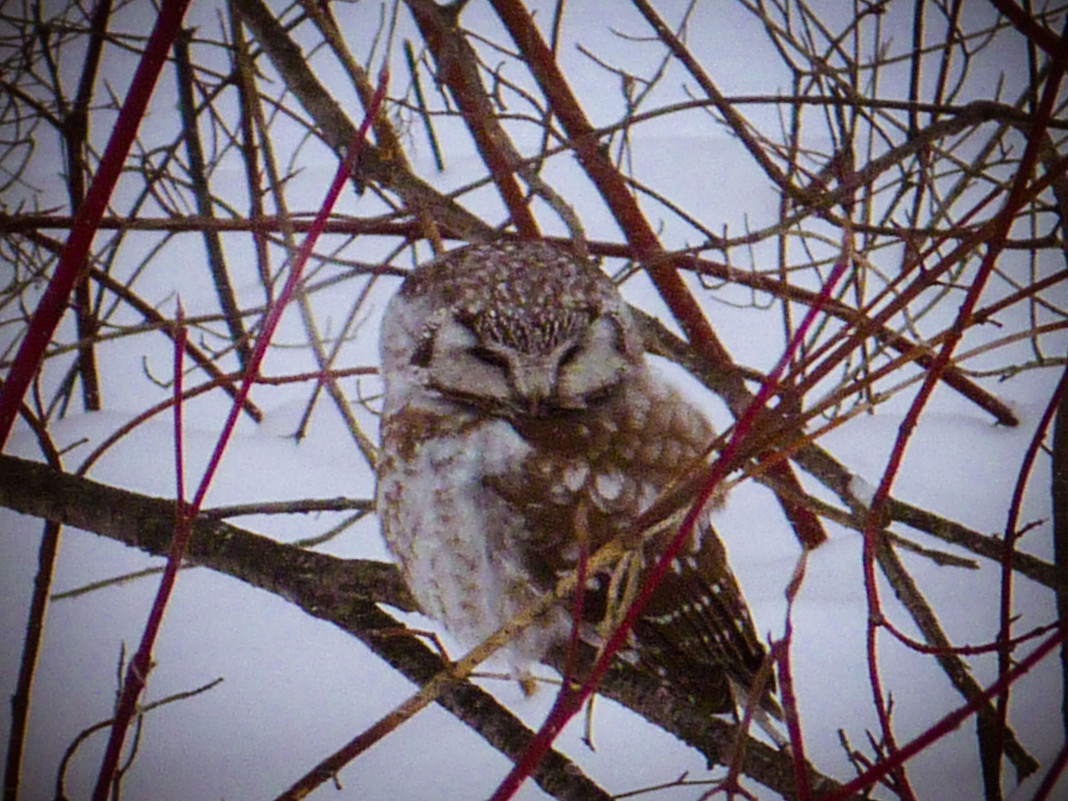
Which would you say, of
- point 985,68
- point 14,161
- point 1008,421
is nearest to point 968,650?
point 1008,421

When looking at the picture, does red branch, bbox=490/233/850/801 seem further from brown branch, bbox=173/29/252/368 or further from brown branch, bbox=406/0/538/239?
brown branch, bbox=173/29/252/368

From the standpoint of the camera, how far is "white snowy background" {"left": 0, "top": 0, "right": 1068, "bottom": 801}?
73.9 inches

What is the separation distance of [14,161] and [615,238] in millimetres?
3646

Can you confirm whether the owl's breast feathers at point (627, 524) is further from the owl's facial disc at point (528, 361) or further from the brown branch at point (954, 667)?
the brown branch at point (954, 667)

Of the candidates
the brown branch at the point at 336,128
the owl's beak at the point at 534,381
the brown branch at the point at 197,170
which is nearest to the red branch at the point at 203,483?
the owl's beak at the point at 534,381

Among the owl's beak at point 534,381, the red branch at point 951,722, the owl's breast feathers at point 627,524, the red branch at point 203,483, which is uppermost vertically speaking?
the owl's beak at point 534,381

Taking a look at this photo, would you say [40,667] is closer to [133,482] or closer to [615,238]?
[133,482]

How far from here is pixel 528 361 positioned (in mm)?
1517

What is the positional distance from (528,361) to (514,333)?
0.06 metres

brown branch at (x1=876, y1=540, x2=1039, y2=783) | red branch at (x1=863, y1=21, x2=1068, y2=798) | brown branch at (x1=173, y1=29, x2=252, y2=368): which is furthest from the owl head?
brown branch at (x1=173, y1=29, x2=252, y2=368)

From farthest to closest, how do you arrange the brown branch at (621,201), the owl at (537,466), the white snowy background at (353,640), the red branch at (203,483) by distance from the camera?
the brown branch at (621,201), the white snowy background at (353,640), the owl at (537,466), the red branch at (203,483)

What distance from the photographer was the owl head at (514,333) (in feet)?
5.01

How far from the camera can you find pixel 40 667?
2.16 metres

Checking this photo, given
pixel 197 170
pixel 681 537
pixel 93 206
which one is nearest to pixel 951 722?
pixel 681 537
